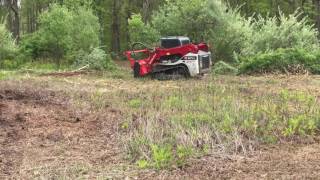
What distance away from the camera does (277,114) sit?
34.9 ft

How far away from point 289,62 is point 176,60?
4.44m

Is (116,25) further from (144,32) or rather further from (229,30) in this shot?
(229,30)

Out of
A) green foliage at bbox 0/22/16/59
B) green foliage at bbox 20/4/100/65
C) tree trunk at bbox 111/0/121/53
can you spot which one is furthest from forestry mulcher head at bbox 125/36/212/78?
tree trunk at bbox 111/0/121/53

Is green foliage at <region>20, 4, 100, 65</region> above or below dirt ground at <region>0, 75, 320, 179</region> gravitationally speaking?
above

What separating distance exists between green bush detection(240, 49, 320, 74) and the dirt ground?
1043 centimetres

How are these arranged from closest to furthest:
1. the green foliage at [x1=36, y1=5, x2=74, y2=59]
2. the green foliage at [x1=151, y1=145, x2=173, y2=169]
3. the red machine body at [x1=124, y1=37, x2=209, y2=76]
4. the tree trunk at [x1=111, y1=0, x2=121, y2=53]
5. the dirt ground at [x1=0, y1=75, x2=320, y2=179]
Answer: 1. the dirt ground at [x1=0, y1=75, x2=320, y2=179]
2. the green foliage at [x1=151, y1=145, x2=173, y2=169]
3. the red machine body at [x1=124, y1=37, x2=209, y2=76]
4. the green foliage at [x1=36, y1=5, x2=74, y2=59]
5. the tree trunk at [x1=111, y1=0, x2=121, y2=53]

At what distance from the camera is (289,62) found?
20734 mm

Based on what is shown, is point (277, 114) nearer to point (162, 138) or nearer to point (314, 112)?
point (314, 112)

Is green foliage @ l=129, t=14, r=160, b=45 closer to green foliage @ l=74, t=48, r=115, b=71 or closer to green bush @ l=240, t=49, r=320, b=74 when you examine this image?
green foliage @ l=74, t=48, r=115, b=71

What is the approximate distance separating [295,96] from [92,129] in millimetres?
5565

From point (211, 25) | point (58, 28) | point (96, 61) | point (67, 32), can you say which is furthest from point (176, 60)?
point (58, 28)

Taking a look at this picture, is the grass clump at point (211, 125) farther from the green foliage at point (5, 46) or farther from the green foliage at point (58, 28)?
the green foliage at point (5, 46)

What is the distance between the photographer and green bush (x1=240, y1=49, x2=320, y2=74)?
20.7 meters

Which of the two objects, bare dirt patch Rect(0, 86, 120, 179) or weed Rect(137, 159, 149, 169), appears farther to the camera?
bare dirt patch Rect(0, 86, 120, 179)
